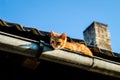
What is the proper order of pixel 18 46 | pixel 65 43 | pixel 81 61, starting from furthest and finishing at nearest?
1. pixel 65 43
2. pixel 81 61
3. pixel 18 46

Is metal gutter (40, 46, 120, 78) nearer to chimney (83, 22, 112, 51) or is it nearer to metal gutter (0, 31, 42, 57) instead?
metal gutter (0, 31, 42, 57)

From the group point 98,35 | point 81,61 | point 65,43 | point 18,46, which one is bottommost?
point 81,61

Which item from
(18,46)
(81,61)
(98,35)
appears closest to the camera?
(18,46)

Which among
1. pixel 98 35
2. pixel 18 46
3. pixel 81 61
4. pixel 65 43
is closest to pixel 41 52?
Answer: pixel 18 46

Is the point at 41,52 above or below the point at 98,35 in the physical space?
below

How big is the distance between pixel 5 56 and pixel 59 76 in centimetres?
80

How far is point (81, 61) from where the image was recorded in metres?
3.34

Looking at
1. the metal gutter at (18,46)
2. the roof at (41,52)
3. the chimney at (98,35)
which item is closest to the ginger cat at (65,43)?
the chimney at (98,35)

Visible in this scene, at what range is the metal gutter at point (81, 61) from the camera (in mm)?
3211

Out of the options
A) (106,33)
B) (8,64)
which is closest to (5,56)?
(8,64)

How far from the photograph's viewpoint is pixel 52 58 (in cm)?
321

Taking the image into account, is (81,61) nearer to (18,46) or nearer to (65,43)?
(18,46)

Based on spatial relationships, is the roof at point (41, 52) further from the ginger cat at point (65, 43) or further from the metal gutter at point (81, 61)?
the ginger cat at point (65, 43)

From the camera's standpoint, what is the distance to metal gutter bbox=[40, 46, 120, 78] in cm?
321
